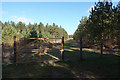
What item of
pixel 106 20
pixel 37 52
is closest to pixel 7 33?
pixel 37 52

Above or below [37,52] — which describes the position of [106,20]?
above

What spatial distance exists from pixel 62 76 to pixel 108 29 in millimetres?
9764

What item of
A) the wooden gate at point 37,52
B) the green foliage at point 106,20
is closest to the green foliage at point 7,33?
the wooden gate at point 37,52

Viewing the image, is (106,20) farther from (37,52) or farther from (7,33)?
(7,33)

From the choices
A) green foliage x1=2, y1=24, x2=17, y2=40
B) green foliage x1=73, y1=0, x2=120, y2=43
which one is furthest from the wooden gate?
green foliage x1=2, y1=24, x2=17, y2=40

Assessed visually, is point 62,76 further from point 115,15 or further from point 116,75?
point 115,15

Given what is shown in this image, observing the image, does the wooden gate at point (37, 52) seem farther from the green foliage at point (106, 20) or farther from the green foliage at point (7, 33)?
the green foliage at point (7, 33)

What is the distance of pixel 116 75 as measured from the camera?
2.61 metres

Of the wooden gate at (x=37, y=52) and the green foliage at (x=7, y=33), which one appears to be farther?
the green foliage at (x=7, y=33)

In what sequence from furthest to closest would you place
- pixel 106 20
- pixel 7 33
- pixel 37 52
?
pixel 7 33
pixel 106 20
pixel 37 52

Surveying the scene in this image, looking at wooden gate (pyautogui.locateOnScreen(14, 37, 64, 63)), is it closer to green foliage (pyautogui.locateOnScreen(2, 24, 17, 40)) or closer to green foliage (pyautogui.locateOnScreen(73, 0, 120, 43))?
green foliage (pyautogui.locateOnScreen(73, 0, 120, 43))

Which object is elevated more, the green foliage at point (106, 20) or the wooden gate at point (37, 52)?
the green foliage at point (106, 20)

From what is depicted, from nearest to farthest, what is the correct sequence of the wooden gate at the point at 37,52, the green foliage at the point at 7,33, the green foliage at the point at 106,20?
the wooden gate at the point at 37,52, the green foliage at the point at 106,20, the green foliage at the point at 7,33

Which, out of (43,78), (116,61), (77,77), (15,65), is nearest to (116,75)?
(116,61)
